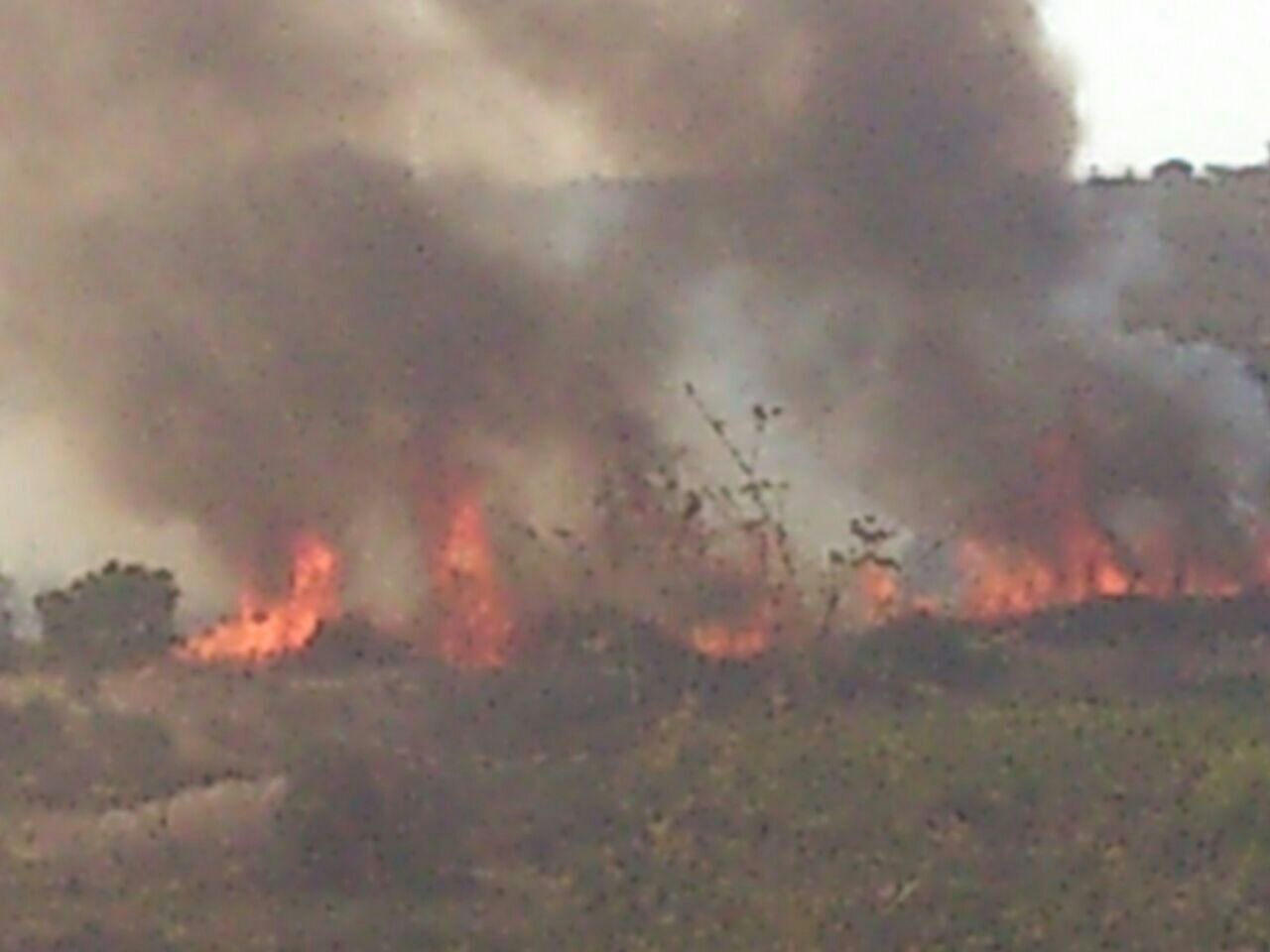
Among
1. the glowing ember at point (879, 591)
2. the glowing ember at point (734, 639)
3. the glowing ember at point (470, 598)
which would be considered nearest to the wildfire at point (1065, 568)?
the glowing ember at point (879, 591)

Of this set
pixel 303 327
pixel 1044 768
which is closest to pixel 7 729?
pixel 303 327

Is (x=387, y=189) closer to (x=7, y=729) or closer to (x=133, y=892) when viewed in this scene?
(x=7, y=729)

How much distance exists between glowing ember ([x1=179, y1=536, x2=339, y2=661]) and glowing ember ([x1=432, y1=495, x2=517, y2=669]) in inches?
48.5

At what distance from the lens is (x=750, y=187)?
1299 inches

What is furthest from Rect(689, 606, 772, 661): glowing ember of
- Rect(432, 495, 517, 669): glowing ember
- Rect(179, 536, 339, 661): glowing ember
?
Rect(179, 536, 339, 661): glowing ember

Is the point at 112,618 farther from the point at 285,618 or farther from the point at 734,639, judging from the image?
the point at 734,639

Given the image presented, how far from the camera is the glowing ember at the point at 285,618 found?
28438 millimetres

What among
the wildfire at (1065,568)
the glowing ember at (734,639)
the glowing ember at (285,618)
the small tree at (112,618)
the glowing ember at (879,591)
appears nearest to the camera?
the glowing ember at (734,639)

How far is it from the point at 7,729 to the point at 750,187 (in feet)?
40.8

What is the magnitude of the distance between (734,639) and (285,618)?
5.13 m

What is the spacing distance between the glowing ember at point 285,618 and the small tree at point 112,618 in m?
0.57

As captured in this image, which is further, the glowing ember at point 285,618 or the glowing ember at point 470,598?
the glowing ember at point 285,618

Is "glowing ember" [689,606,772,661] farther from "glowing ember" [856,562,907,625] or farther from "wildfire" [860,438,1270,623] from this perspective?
"wildfire" [860,438,1270,623]

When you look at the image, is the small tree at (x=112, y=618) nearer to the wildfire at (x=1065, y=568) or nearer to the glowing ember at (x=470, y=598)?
the glowing ember at (x=470, y=598)
